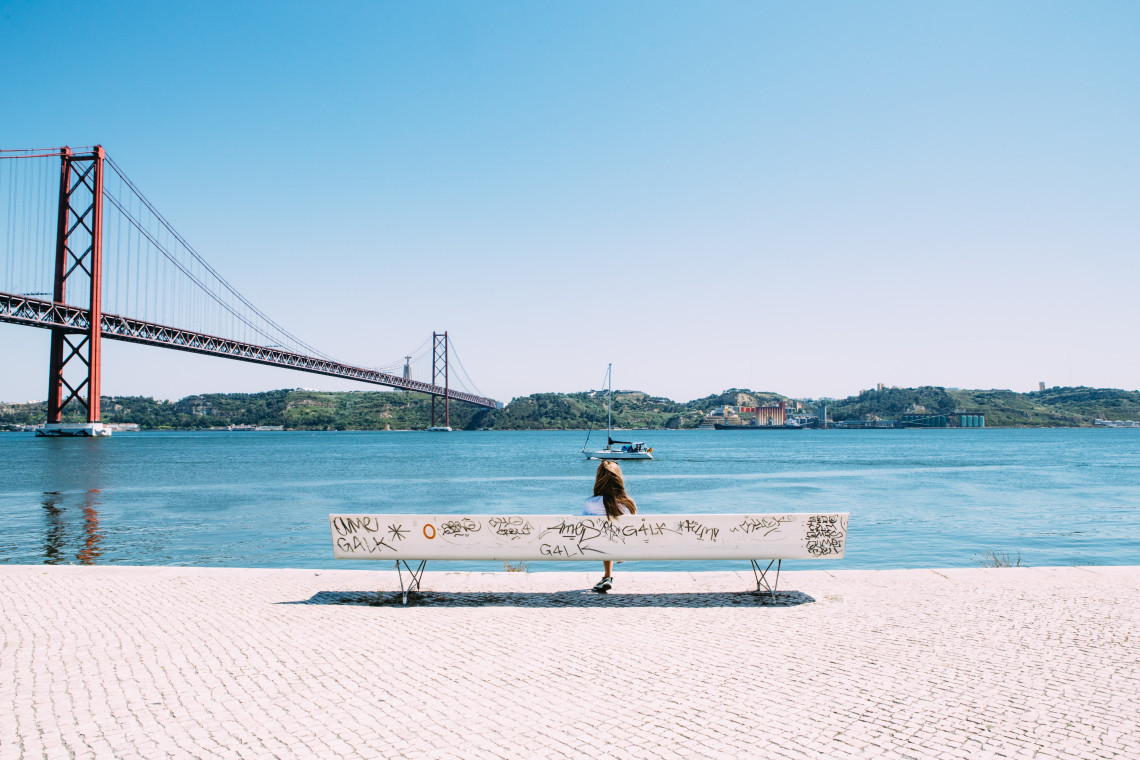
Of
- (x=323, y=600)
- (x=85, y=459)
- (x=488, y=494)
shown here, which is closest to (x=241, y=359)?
(x=85, y=459)

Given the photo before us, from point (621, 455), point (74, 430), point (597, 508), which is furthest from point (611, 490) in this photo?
point (74, 430)

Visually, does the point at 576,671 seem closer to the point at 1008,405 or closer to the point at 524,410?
the point at 524,410

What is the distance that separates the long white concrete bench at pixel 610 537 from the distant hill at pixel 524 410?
111793 millimetres

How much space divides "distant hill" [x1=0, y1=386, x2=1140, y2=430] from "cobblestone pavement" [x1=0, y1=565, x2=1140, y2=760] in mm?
111633

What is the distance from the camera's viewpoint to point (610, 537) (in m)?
6.39

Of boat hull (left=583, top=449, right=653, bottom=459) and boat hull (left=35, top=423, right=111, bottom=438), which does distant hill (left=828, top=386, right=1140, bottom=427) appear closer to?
boat hull (left=583, top=449, right=653, bottom=459)

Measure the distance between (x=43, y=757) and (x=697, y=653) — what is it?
348 cm

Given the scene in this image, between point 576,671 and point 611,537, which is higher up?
A: point 611,537

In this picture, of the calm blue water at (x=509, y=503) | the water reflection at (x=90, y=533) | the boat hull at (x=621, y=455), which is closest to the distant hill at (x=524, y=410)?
the boat hull at (x=621, y=455)

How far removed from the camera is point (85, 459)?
1781 inches

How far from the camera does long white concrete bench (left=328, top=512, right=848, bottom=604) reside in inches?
249

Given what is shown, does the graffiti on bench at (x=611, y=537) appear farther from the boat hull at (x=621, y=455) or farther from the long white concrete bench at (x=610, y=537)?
the boat hull at (x=621, y=455)

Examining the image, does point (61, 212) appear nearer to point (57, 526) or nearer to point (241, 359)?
point (241, 359)

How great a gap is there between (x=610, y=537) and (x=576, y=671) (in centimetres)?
201
